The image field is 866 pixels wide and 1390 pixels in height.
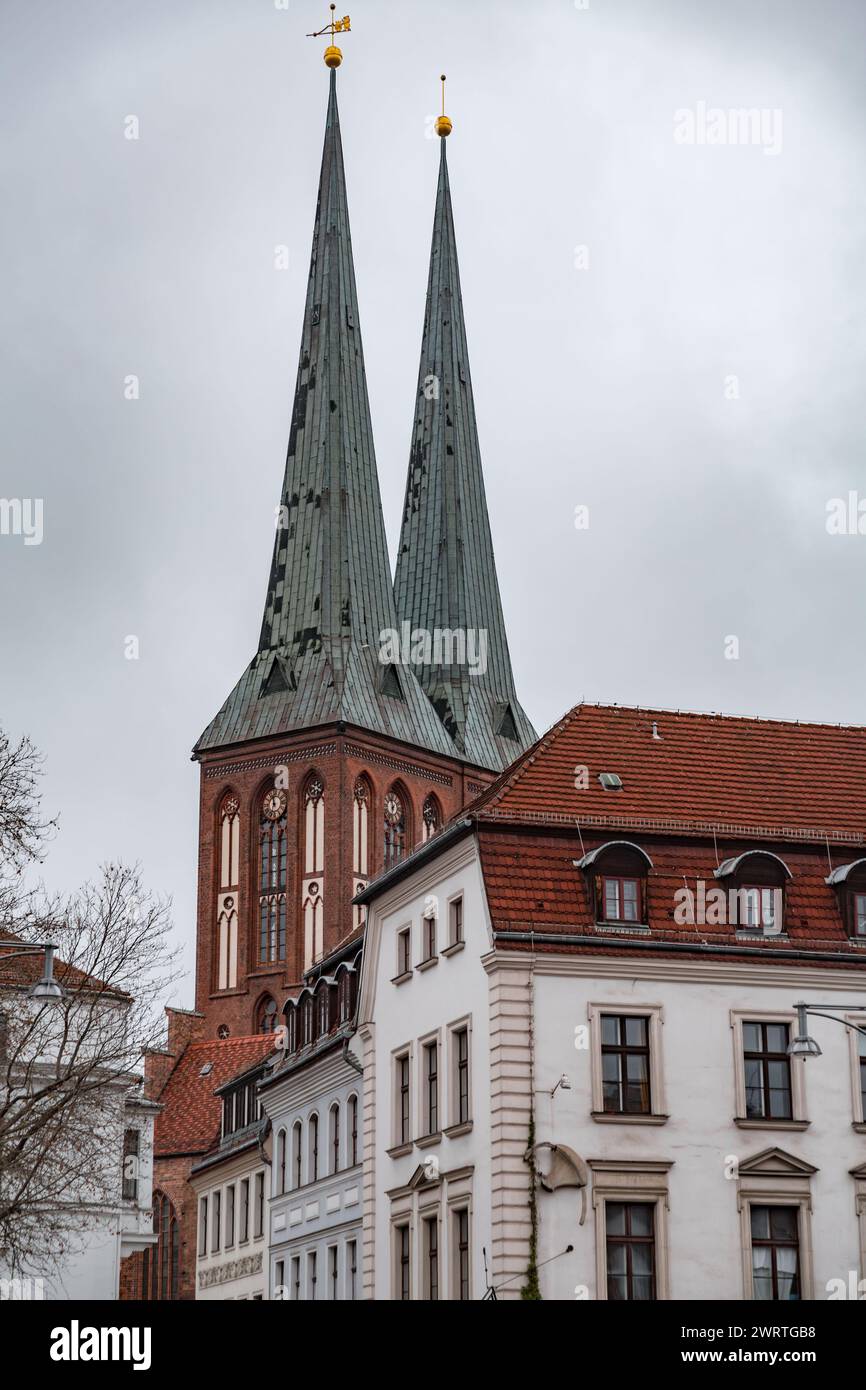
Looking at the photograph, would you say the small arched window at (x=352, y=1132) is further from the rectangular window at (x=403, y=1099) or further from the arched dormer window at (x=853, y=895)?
the arched dormer window at (x=853, y=895)

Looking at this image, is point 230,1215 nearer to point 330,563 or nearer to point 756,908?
point 756,908

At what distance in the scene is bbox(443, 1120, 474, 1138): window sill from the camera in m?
38.8

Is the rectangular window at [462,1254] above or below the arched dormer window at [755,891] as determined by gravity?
below

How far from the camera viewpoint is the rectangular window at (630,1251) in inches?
1454

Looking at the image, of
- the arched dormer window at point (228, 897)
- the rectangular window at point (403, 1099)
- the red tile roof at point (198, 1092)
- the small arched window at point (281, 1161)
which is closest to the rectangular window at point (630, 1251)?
the rectangular window at point (403, 1099)

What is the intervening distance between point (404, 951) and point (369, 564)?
61.8 meters

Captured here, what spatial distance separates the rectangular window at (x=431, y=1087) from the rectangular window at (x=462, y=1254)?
1905 millimetres

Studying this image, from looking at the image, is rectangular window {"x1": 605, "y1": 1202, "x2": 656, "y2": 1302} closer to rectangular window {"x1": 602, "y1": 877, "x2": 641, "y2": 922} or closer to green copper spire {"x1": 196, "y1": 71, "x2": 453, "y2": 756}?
rectangular window {"x1": 602, "y1": 877, "x2": 641, "y2": 922}

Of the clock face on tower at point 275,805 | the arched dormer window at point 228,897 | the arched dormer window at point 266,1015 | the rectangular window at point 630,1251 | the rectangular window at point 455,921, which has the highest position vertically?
the clock face on tower at point 275,805

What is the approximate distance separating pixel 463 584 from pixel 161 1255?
36.4 m

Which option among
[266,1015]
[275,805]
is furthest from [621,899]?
[275,805]

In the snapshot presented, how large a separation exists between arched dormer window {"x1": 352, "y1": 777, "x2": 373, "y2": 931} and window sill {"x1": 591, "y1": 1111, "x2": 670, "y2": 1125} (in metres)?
60.1
